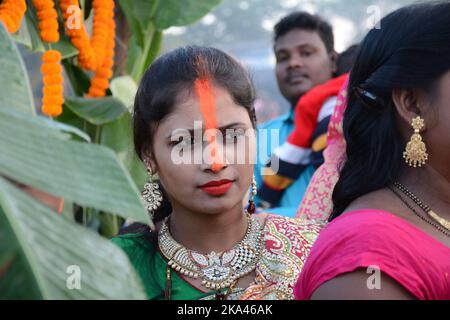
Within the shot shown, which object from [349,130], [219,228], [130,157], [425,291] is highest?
[349,130]

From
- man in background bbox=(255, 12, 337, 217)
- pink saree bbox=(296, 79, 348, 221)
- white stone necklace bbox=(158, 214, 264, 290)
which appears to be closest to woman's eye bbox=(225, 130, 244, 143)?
white stone necklace bbox=(158, 214, 264, 290)

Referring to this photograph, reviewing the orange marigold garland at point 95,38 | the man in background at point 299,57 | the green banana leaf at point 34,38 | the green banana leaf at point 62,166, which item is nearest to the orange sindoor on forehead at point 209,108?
the green banana leaf at point 34,38

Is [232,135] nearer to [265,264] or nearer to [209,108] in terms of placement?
[209,108]

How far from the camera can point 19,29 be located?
2262 millimetres

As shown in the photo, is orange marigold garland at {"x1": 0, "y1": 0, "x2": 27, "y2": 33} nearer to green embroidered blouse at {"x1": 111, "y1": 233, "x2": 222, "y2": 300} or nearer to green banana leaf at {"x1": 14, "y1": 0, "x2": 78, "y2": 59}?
green banana leaf at {"x1": 14, "y1": 0, "x2": 78, "y2": 59}

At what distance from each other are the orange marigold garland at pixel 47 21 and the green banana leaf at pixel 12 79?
1701 millimetres

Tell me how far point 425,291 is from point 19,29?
5.31 feet

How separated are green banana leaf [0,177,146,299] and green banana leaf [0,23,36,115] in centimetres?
9

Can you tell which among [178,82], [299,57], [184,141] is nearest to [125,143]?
[178,82]

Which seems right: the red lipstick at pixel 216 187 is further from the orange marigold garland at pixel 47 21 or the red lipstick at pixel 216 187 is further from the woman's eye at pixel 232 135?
the orange marigold garland at pixel 47 21

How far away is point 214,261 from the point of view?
5.90 ft
